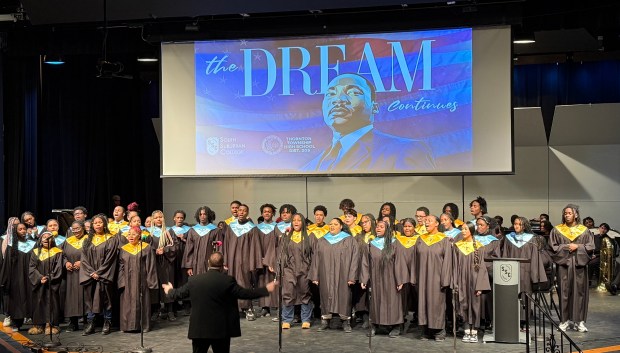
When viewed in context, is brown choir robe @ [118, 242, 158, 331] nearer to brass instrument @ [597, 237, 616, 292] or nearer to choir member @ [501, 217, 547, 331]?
choir member @ [501, 217, 547, 331]

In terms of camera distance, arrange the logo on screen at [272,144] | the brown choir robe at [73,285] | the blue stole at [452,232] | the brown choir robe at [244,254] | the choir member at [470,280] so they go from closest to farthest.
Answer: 1. the choir member at [470,280]
2. the blue stole at [452,232]
3. the brown choir robe at [73,285]
4. the brown choir robe at [244,254]
5. the logo on screen at [272,144]

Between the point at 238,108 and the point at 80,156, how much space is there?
547 centimetres

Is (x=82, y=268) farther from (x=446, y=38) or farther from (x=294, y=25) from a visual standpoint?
(x=446, y=38)

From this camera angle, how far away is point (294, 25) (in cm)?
1388

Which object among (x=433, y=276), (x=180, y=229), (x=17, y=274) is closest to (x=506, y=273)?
(x=433, y=276)

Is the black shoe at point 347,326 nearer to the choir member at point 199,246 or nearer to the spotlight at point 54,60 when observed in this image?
the choir member at point 199,246

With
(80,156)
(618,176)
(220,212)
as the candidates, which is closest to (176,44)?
(80,156)

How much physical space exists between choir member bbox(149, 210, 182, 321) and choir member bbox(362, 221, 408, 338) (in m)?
3.10

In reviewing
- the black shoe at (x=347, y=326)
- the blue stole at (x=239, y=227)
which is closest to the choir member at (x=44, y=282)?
the blue stole at (x=239, y=227)

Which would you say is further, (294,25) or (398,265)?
(294,25)

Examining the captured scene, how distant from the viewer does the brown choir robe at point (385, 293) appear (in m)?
11.1

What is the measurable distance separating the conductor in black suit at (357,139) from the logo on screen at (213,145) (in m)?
1.53

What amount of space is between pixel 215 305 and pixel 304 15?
6.98 meters

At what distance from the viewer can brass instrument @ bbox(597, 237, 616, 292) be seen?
15.3 meters
